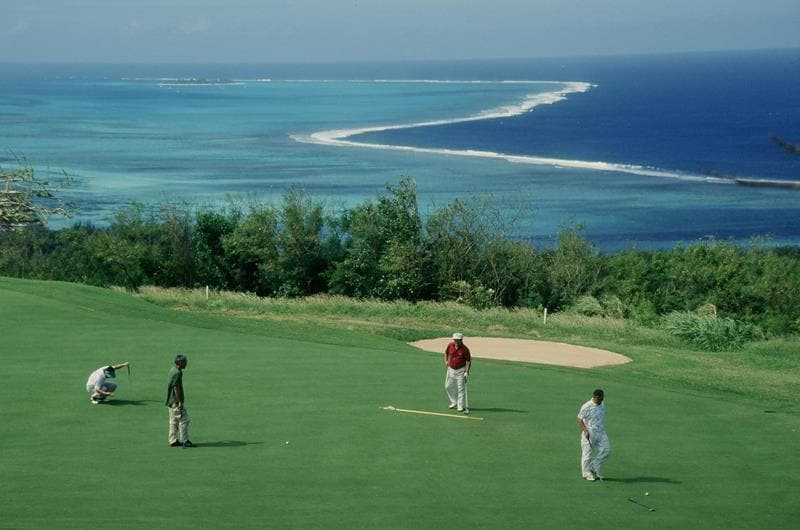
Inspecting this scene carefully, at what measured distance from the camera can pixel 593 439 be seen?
19938mm

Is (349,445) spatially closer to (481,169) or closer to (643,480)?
(643,480)

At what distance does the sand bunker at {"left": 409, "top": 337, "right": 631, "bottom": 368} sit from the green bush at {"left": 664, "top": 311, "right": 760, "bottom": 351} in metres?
5.05

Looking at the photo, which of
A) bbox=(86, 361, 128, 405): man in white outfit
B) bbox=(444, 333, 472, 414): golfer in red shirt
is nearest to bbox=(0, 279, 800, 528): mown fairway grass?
bbox=(86, 361, 128, 405): man in white outfit

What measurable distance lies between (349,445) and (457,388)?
3.84 metres

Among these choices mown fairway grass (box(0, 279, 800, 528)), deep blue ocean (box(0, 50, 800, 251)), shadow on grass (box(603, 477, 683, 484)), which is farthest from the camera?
deep blue ocean (box(0, 50, 800, 251))

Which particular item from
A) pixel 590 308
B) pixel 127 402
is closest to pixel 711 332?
pixel 590 308

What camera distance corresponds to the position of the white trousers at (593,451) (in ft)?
65.3

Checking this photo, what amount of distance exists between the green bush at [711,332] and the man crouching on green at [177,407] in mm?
24928

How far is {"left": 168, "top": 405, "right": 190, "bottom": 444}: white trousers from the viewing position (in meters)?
20.6

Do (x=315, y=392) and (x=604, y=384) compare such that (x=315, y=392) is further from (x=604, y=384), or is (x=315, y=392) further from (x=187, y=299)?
(x=187, y=299)

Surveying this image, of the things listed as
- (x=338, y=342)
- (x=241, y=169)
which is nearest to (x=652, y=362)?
(x=338, y=342)

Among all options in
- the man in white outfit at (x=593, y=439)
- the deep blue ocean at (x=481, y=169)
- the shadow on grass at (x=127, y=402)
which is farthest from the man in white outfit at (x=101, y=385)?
the deep blue ocean at (x=481, y=169)

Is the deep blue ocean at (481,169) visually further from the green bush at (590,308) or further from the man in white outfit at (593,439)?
the man in white outfit at (593,439)

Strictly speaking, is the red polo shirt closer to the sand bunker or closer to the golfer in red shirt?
the golfer in red shirt
